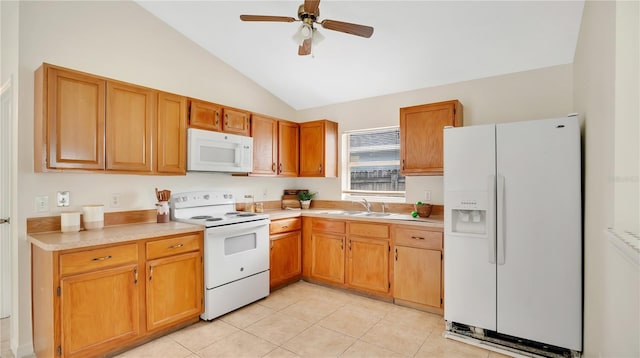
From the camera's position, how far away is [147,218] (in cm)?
300

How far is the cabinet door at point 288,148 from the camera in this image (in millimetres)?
4125

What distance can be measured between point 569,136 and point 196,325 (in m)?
3.43

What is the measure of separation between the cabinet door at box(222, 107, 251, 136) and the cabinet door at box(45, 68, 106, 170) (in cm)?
117

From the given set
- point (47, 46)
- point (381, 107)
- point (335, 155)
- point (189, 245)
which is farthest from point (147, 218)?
point (381, 107)

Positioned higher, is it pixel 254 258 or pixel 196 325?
pixel 254 258

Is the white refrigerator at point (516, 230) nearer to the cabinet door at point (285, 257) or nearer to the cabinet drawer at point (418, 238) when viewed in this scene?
the cabinet drawer at point (418, 238)

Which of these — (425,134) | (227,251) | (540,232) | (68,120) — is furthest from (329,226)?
(68,120)

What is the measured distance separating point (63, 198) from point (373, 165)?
3.30 metres

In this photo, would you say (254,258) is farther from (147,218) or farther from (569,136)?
(569,136)

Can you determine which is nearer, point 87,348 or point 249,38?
point 87,348

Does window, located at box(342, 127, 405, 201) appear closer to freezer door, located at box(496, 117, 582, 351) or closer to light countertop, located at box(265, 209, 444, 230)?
light countertop, located at box(265, 209, 444, 230)

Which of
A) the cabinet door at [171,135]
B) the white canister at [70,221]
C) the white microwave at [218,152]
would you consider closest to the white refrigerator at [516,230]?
the white microwave at [218,152]

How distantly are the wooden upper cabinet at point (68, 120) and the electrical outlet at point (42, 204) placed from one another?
0.26m

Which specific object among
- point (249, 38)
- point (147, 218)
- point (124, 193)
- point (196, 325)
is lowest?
point (196, 325)
